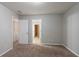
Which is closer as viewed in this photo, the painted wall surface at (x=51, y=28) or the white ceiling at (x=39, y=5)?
the white ceiling at (x=39, y=5)

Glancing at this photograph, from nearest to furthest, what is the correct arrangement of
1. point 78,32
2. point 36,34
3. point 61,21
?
point 78,32, point 61,21, point 36,34

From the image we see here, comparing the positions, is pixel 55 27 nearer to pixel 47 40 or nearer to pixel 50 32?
pixel 50 32

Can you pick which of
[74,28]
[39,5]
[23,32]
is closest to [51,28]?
[23,32]

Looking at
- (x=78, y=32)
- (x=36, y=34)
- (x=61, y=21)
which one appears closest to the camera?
(x=78, y=32)

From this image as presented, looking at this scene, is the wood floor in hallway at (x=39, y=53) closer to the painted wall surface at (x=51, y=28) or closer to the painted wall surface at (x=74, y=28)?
the painted wall surface at (x=74, y=28)

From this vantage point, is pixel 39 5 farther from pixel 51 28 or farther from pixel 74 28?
pixel 51 28

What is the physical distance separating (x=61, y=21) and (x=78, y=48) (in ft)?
12.3

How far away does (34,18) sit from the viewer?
28.1 feet

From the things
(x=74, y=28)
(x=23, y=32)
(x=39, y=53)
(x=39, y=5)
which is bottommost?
(x=39, y=53)

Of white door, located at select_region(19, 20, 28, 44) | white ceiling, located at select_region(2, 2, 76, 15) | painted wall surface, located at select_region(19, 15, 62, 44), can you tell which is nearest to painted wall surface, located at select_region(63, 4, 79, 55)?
white ceiling, located at select_region(2, 2, 76, 15)

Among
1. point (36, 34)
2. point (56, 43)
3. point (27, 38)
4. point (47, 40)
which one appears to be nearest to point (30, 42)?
point (27, 38)

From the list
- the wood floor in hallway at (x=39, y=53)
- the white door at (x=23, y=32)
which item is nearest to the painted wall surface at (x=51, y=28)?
the white door at (x=23, y=32)

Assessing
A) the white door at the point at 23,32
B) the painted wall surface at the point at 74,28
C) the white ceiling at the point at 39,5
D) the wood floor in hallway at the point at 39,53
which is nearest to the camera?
the white ceiling at the point at 39,5

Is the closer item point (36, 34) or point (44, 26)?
point (44, 26)
